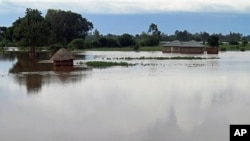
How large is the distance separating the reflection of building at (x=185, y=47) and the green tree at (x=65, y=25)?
22.6 m

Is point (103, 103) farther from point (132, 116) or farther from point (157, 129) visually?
point (157, 129)

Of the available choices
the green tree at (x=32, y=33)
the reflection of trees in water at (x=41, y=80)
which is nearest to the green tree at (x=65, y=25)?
the green tree at (x=32, y=33)

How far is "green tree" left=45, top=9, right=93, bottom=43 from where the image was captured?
83375 millimetres

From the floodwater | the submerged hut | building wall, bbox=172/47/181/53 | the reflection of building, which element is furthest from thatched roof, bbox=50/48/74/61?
building wall, bbox=172/47/181/53

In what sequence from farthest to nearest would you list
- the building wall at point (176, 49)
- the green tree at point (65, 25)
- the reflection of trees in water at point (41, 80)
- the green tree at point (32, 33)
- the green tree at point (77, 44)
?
the green tree at point (65, 25) < the green tree at point (77, 44) < the building wall at point (176, 49) < the green tree at point (32, 33) < the reflection of trees in water at point (41, 80)

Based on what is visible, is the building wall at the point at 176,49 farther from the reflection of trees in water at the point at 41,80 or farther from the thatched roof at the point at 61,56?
the reflection of trees in water at the point at 41,80

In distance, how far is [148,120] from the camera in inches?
469

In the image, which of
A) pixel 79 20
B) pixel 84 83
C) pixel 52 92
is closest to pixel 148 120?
pixel 52 92

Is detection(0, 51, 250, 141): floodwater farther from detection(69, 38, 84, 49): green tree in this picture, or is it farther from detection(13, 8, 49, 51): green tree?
detection(69, 38, 84, 49): green tree

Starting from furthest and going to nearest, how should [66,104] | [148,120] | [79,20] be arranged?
[79,20], [66,104], [148,120]

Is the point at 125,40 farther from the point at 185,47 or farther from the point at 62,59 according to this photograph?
the point at 62,59

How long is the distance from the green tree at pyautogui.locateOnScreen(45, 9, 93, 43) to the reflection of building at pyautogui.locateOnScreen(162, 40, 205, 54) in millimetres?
22599

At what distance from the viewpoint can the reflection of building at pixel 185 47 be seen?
213 ft

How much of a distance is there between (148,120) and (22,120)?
346cm
